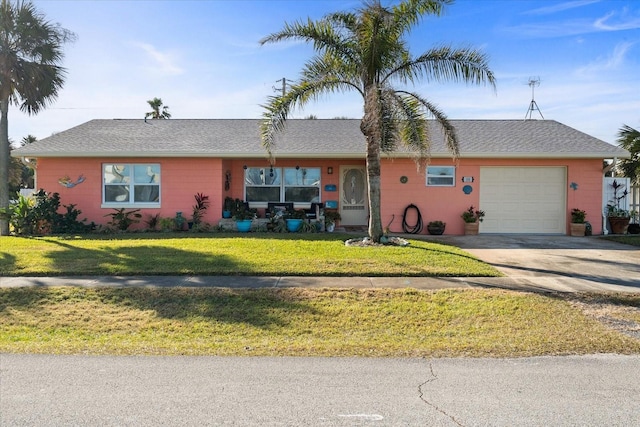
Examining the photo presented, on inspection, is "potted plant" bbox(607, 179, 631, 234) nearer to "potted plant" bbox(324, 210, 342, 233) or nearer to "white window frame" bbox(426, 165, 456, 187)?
"white window frame" bbox(426, 165, 456, 187)

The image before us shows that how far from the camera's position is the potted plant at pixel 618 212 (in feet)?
50.9

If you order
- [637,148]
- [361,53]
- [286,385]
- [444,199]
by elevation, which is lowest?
[286,385]

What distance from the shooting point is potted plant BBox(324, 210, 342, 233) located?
15.8 metres

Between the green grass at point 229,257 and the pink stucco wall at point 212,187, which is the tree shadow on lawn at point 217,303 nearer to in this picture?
the green grass at point 229,257

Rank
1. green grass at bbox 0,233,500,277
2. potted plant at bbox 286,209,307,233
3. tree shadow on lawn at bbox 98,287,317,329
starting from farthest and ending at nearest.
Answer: potted plant at bbox 286,209,307,233 → green grass at bbox 0,233,500,277 → tree shadow on lawn at bbox 98,287,317,329

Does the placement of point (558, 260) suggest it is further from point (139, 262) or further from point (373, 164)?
point (139, 262)

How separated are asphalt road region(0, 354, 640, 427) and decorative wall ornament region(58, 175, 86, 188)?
39.3 feet

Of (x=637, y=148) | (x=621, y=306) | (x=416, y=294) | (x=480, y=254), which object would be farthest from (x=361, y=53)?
(x=637, y=148)

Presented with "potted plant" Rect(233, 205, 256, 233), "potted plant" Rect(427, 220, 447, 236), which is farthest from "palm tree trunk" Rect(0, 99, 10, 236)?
"potted plant" Rect(427, 220, 447, 236)

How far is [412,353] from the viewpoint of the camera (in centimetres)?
542

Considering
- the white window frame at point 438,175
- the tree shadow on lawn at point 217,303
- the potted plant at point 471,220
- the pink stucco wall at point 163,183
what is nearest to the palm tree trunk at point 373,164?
the white window frame at point 438,175

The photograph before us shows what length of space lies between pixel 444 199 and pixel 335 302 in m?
9.55

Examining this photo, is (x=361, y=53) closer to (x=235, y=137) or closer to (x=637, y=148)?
(x=235, y=137)

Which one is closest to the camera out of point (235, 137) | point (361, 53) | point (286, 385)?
point (286, 385)
